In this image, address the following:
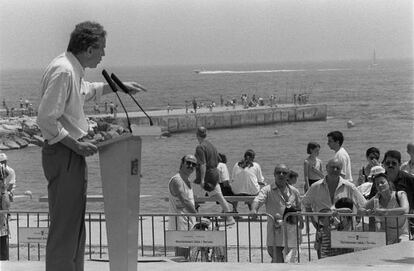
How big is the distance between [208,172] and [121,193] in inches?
420

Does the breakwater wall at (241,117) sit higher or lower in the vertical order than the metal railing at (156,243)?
lower

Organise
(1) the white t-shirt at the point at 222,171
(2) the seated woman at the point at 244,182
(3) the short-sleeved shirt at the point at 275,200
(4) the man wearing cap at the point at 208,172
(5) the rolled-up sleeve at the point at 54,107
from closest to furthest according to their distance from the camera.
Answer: (5) the rolled-up sleeve at the point at 54,107 → (3) the short-sleeved shirt at the point at 275,200 → (4) the man wearing cap at the point at 208,172 → (2) the seated woman at the point at 244,182 → (1) the white t-shirt at the point at 222,171

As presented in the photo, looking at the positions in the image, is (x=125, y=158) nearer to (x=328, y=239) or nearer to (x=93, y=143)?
(x=93, y=143)

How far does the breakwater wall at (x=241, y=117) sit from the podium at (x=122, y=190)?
201 ft

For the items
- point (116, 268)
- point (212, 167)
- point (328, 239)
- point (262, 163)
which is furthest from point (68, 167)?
point (262, 163)

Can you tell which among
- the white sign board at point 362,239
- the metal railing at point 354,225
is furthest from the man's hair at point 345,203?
the white sign board at point 362,239

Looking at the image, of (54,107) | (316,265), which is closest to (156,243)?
(316,265)

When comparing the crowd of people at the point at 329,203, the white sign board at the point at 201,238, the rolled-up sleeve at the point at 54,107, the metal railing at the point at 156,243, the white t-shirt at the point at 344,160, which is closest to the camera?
the rolled-up sleeve at the point at 54,107

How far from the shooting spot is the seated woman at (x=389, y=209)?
430 inches

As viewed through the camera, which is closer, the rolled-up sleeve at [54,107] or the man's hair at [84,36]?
the rolled-up sleeve at [54,107]

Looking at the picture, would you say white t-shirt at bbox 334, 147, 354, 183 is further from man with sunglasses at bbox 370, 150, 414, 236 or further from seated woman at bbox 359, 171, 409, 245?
seated woman at bbox 359, 171, 409, 245

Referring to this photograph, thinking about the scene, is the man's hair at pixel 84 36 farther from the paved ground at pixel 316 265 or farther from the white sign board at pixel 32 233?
the white sign board at pixel 32 233

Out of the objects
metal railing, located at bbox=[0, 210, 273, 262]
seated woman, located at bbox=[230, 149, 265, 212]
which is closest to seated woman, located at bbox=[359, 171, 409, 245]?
metal railing, located at bbox=[0, 210, 273, 262]

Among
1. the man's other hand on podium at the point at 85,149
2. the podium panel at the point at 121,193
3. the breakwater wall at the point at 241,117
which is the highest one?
the man's other hand on podium at the point at 85,149
